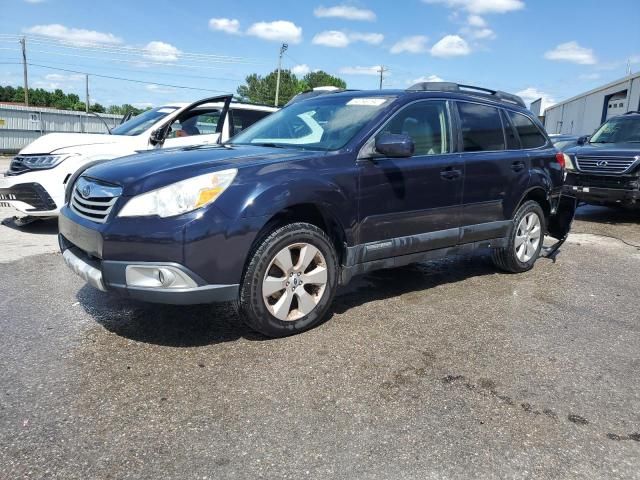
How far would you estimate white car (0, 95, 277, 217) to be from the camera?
7004 millimetres

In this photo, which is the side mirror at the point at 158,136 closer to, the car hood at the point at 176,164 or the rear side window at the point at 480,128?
the car hood at the point at 176,164

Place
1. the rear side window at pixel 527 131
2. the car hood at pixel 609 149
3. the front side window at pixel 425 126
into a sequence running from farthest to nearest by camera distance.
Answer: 1. the car hood at pixel 609 149
2. the rear side window at pixel 527 131
3. the front side window at pixel 425 126

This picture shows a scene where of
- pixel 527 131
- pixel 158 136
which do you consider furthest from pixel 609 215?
pixel 158 136

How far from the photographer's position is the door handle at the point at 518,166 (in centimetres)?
548

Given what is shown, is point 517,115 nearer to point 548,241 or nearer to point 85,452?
point 548,241

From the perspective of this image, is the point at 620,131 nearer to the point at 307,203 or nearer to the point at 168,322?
the point at 307,203

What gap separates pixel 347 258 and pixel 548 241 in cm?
489

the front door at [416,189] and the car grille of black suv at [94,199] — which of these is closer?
the car grille of black suv at [94,199]

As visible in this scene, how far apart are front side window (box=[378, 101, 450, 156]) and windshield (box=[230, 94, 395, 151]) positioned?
19cm

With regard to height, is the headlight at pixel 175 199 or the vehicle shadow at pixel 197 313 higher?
the headlight at pixel 175 199

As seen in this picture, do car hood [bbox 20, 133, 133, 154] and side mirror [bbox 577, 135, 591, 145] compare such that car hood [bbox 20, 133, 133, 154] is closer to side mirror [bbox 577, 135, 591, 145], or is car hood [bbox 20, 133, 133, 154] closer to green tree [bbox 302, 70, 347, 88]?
side mirror [bbox 577, 135, 591, 145]

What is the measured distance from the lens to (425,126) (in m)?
4.75

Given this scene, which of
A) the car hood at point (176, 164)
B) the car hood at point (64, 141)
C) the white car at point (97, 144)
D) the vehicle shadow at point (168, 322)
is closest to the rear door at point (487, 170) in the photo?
the car hood at point (176, 164)

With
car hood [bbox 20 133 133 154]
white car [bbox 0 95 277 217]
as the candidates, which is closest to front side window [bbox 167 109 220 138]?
white car [bbox 0 95 277 217]
